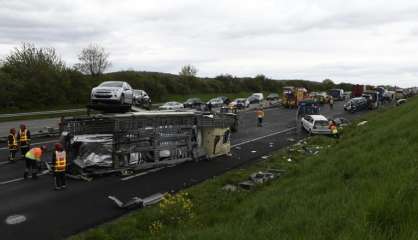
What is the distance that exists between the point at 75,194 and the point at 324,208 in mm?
10001

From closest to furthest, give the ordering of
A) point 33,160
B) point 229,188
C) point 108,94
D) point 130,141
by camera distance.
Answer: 1. point 229,188
2. point 33,160
3. point 130,141
4. point 108,94

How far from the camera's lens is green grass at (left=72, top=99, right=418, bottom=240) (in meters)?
7.07

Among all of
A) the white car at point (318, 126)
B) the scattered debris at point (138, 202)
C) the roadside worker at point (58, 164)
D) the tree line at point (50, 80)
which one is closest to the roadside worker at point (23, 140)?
the roadside worker at point (58, 164)

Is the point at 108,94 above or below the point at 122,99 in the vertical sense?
above

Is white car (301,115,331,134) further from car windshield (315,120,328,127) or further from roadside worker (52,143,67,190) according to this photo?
roadside worker (52,143,67,190)

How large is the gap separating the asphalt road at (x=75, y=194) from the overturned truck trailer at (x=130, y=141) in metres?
0.75

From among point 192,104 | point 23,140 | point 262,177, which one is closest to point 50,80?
point 192,104

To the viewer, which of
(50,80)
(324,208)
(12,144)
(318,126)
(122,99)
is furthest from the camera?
(50,80)

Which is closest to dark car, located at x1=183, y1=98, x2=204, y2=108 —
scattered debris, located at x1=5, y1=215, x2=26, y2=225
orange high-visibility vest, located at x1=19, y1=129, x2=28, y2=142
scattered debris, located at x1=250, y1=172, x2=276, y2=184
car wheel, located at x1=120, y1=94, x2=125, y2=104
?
car wheel, located at x1=120, y1=94, x2=125, y2=104

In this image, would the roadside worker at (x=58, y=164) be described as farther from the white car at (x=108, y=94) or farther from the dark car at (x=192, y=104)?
the dark car at (x=192, y=104)

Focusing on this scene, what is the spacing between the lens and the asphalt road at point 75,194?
1233 centimetres

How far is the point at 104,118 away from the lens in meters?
19.3

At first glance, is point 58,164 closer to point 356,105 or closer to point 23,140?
point 23,140

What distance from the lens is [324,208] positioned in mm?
8555
